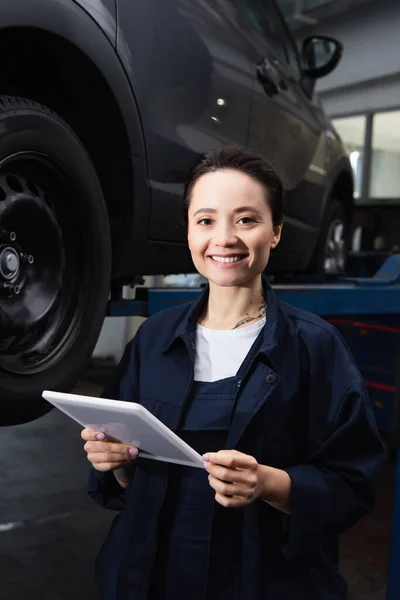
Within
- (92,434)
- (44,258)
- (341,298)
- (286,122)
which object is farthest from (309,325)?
(286,122)

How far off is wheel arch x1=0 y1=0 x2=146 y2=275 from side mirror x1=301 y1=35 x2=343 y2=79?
1.31m

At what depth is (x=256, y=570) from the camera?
861 mm

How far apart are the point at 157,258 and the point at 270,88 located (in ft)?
2.61

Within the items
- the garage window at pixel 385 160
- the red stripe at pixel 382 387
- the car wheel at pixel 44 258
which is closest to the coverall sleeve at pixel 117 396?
the car wheel at pixel 44 258

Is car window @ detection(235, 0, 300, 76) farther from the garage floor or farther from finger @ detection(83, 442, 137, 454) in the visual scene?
finger @ detection(83, 442, 137, 454)

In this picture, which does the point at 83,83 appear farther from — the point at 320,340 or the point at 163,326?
the point at 320,340

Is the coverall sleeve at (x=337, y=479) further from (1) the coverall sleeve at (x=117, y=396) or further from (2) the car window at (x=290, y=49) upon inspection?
(2) the car window at (x=290, y=49)

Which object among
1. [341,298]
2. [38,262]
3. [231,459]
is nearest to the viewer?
[231,459]

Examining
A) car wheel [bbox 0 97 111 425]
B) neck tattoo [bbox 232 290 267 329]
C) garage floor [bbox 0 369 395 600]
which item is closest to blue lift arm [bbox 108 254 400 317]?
car wheel [bbox 0 97 111 425]

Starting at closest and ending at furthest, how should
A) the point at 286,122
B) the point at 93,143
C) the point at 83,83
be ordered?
1. the point at 83,83
2. the point at 93,143
3. the point at 286,122

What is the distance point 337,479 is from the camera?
869 millimetres

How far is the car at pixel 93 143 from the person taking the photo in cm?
130

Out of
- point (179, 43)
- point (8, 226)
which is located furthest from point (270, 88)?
point (8, 226)

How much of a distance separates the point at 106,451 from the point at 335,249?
8.24ft
